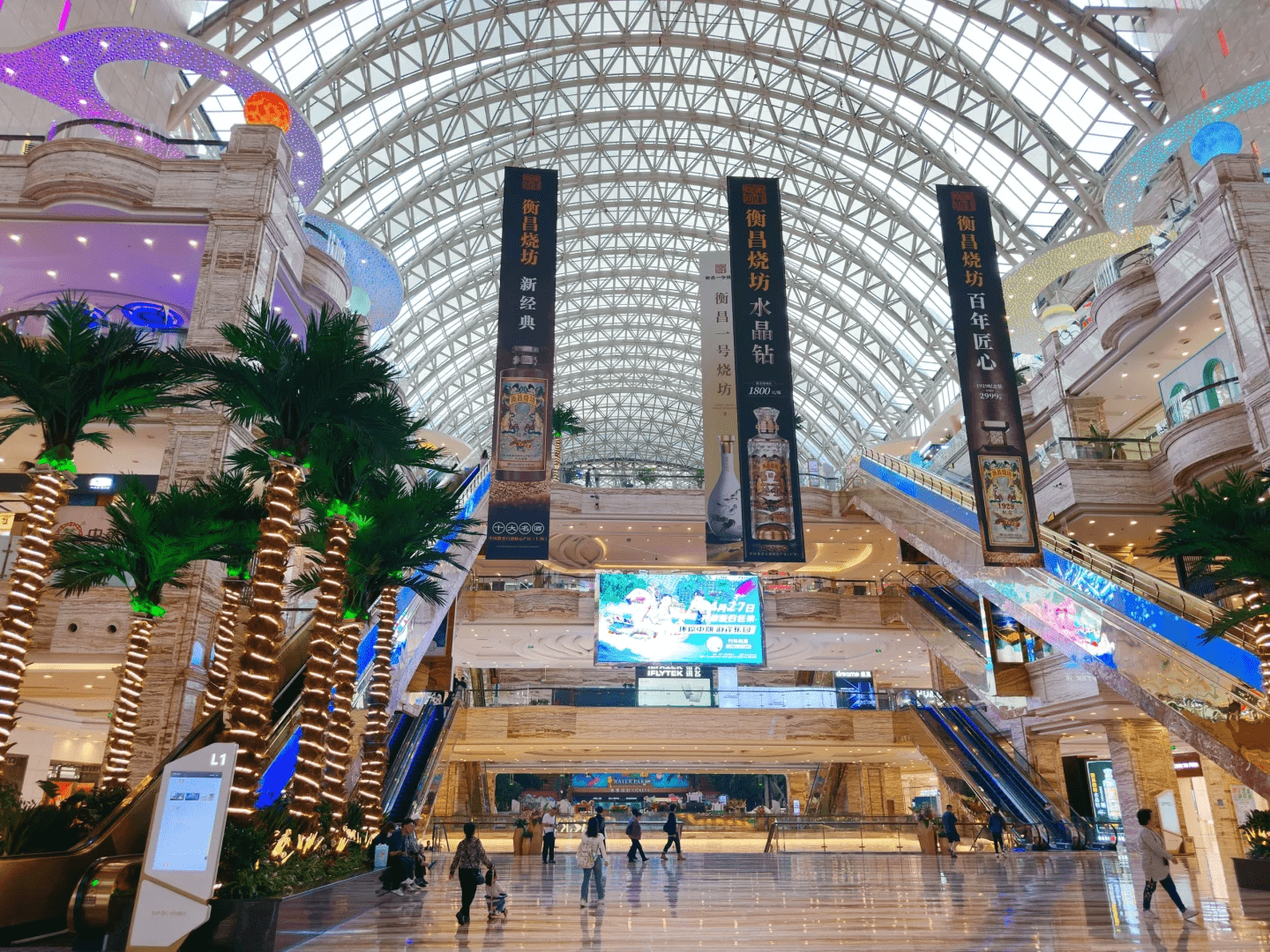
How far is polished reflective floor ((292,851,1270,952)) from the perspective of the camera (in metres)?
8.71

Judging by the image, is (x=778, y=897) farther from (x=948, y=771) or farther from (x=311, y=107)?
(x=311, y=107)

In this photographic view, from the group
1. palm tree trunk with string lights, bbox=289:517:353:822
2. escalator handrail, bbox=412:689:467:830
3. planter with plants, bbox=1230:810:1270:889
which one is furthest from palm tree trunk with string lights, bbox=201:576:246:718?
planter with plants, bbox=1230:810:1270:889

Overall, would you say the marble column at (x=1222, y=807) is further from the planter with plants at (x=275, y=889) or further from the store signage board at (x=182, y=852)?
the store signage board at (x=182, y=852)

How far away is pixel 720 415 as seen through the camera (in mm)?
21078

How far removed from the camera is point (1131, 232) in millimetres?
25547

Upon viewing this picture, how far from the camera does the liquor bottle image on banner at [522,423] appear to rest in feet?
59.6

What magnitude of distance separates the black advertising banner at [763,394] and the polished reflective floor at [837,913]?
6434mm

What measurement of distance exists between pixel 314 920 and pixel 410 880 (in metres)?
5.05

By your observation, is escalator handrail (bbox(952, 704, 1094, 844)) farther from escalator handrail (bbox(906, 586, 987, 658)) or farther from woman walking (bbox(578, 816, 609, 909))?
woman walking (bbox(578, 816, 609, 909))

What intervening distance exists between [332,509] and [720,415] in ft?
34.8

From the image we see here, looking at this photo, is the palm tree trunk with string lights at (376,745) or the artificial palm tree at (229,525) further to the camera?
the palm tree trunk with string lights at (376,745)

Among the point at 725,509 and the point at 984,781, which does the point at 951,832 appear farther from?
the point at 725,509

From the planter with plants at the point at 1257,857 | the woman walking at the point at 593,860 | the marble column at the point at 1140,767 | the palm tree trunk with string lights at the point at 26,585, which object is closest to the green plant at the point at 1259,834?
the planter with plants at the point at 1257,857

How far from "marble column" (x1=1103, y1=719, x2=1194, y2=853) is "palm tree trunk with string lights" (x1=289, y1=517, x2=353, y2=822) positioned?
20378 millimetres
